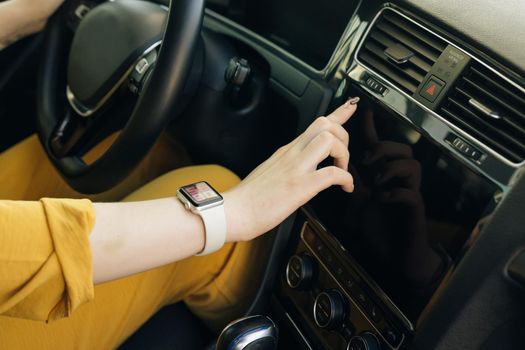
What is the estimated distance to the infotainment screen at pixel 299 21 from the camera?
0.93m

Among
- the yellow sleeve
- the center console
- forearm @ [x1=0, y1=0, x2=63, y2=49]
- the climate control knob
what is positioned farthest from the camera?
forearm @ [x1=0, y1=0, x2=63, y2=49]

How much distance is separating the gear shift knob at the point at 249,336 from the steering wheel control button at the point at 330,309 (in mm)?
137

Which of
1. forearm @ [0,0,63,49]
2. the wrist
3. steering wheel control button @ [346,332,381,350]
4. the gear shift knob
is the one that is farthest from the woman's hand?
forearm @ [0,0,63,49]

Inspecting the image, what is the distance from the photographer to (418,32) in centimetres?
72

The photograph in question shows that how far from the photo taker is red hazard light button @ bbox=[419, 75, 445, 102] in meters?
0.68

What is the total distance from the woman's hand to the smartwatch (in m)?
0.01

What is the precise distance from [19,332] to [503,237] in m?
0.58

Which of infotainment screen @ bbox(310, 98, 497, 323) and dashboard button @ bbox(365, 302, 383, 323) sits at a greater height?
infotainment screen @ bbox(310, 98, 497, 323)

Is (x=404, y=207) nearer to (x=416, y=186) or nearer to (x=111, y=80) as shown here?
(x=416, y=186)

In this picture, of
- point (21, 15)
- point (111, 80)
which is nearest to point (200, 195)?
point (111, 80)

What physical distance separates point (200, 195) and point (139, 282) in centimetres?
18

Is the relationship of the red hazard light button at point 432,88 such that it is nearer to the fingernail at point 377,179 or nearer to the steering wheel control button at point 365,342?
the fingernail at point 377,179

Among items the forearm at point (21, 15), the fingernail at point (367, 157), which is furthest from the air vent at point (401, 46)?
the forearm at point (21, 15)

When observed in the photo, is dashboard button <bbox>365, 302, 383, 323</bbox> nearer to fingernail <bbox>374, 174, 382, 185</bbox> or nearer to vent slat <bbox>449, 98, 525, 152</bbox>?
fingernail <bbox>374, 174, 382, 185</bbox>
